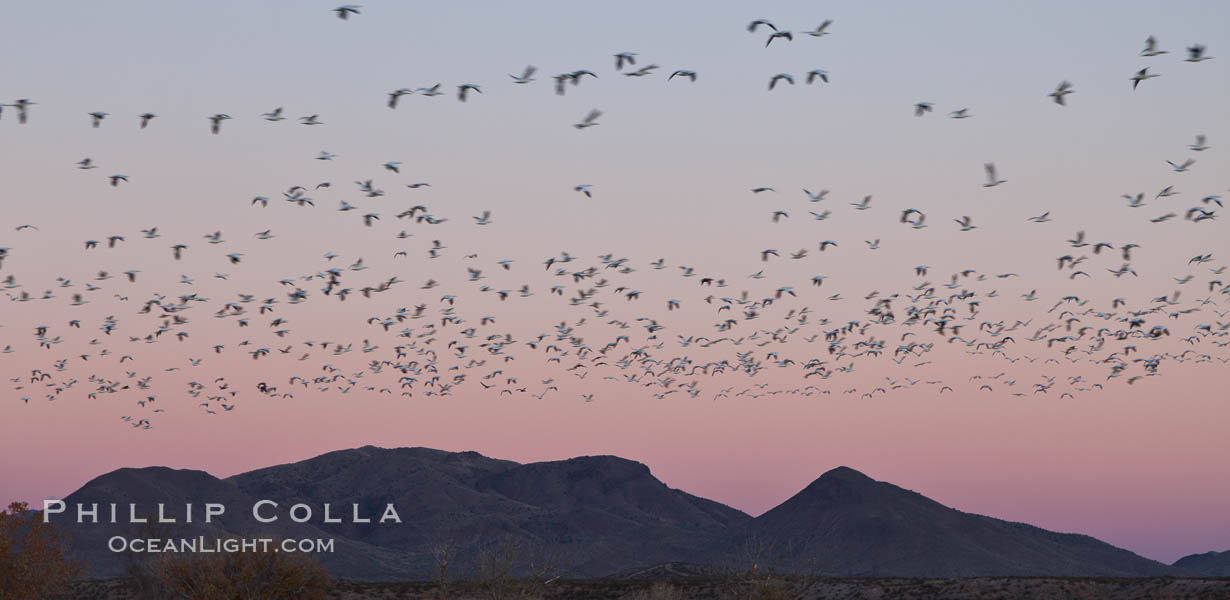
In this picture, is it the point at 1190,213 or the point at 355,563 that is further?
the point at 355,563

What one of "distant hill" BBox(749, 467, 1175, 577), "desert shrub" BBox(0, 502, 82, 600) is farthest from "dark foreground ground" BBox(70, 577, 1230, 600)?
"distant hill" BBox(749, 467, 1175, 577)

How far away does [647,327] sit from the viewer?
A: 217 ft

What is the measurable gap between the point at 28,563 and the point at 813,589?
194 feet

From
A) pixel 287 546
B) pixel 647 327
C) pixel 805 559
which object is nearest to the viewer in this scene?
pixel 647 327

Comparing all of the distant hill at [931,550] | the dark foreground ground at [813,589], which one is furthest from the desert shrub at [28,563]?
the distant hill at [931,550]

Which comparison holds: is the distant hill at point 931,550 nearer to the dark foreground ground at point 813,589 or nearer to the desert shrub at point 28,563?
the dark foreground ground at point 813,589

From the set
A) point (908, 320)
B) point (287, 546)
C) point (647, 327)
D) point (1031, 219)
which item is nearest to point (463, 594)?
point (287, 546)

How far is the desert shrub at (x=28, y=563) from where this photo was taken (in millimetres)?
64438

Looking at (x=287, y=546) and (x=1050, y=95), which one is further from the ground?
(x=1050, y=95)

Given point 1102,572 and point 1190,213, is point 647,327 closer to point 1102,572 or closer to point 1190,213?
point 1190,213

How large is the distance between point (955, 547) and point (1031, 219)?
139 m

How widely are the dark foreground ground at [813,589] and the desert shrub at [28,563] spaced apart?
22.5 m

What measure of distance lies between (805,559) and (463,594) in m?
94.3

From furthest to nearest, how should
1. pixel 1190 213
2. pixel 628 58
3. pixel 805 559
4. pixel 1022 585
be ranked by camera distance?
pixel 805 559 → pixel 1022 585 → pixel 1190 213 → pixel 628 58
